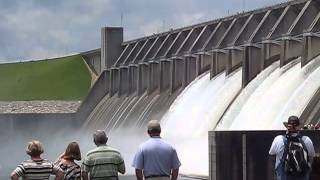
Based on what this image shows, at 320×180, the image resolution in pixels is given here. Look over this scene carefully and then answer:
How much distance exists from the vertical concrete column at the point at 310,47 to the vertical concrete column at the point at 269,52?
11.7 ft

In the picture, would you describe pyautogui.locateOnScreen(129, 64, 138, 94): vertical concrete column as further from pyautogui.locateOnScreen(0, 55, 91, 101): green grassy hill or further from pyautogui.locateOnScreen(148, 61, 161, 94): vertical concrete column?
pyautogui.locateOnScreen(0, 55, 91, 101): green grassy hill

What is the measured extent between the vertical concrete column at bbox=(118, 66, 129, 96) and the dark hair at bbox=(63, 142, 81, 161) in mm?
39282

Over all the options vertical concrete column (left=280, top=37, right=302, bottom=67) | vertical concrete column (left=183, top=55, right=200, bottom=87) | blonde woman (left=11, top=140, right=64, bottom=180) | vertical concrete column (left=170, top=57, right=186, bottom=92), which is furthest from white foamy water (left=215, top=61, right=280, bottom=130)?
blonde woman (left=11, top=140, right=64, bottom=180)

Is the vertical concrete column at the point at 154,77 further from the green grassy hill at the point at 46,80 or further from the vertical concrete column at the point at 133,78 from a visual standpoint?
the green grassy hill at the point at 46,80

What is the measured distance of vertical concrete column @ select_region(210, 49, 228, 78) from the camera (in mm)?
34781

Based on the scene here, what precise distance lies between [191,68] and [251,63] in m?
8.89

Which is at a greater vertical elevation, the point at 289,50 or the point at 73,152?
the point at 289,50

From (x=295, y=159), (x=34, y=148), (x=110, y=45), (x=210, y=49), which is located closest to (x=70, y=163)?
(x=34, y=148)

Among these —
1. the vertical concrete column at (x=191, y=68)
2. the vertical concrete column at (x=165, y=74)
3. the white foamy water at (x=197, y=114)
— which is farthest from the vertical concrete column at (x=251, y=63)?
the vertical concrete column at (x=165, y=74)

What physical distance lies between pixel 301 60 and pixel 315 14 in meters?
4.10

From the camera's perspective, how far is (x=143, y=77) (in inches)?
1813

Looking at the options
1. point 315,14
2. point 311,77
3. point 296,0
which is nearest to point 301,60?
point 311,77

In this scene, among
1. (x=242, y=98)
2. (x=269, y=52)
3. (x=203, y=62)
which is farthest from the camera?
(x=203, y=62)

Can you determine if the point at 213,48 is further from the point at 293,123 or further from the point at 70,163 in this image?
the point at 70,163
